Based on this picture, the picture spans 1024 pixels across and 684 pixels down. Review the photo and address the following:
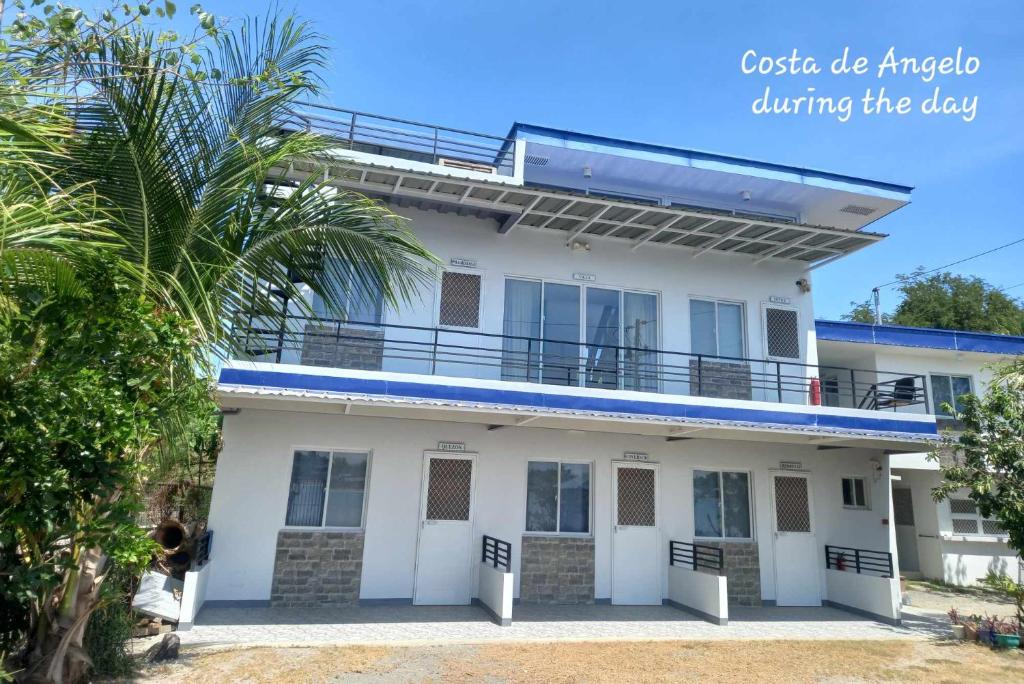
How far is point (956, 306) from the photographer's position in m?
31.6

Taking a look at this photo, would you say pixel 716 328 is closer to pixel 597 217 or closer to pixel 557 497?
pixel 597 217

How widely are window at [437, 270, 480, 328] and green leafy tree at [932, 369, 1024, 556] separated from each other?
8.27 meters

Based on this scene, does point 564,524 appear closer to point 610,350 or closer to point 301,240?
point 610,350

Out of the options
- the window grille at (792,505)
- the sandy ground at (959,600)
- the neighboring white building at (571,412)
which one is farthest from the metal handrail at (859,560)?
the sandy ground at (959,600)

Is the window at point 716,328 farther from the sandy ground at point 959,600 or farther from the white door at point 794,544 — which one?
the sandy ground at point 959,600

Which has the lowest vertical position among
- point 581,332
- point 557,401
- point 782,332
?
point 557,401

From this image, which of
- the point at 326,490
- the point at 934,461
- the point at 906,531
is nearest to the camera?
the point at 326,490

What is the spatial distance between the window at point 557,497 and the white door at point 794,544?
13.1ft

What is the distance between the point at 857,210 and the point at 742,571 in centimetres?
790

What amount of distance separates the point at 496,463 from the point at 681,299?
5.04m

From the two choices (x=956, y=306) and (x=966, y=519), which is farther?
(x=956, y=306)

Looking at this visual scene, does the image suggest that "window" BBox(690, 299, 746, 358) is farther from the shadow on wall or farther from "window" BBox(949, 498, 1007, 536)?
the shadow on wall

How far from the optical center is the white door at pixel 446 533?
1036cm

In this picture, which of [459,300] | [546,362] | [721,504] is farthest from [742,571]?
[459,300]
